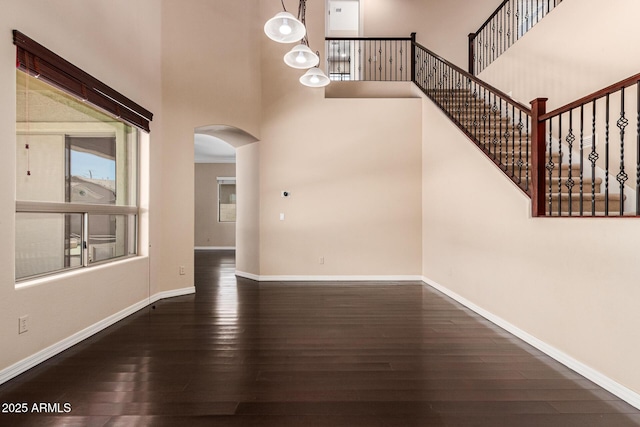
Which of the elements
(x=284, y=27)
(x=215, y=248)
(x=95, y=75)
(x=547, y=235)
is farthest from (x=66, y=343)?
(x=215, y=248)

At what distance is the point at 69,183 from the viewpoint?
10.3 feet

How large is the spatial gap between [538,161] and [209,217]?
33.0 ft

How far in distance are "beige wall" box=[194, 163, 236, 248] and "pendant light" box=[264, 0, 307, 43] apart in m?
8.20

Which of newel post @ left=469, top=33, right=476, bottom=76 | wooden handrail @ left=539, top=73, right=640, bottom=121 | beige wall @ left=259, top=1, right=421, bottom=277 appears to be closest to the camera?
wooden handrail @ left=539, top=73, right=640, bottom=121

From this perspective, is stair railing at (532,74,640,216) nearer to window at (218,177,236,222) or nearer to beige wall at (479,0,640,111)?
beige wall at (479,0,640,111)

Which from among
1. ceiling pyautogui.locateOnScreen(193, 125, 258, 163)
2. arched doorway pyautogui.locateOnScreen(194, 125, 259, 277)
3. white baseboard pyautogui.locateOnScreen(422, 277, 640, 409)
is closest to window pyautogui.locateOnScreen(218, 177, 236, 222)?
arched doorway pyautogui.locateOnScreen(194, 125, 259, 277)

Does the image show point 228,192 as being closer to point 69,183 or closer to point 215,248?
point 215,248

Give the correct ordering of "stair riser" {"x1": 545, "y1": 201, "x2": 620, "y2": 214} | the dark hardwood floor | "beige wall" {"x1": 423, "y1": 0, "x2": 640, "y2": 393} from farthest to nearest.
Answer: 1. "stair riser" {"x1": 545, "y1": 201, "x2": 620, "y2": 214}
2. "beige wall" {"x1": 423, "y1": 0, "x2": 640, "y2": 393}
3. the dark hardwood floor

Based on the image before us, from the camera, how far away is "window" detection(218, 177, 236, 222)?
36.6 ft

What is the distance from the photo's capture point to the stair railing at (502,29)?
554 cm

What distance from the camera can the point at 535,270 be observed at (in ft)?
9.58

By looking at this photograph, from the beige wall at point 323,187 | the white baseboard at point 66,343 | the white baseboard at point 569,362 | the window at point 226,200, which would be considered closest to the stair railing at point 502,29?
the beige wall at point 323,187

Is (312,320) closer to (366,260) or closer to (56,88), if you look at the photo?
(366,260)

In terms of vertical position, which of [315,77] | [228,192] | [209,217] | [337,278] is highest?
[315,77]
